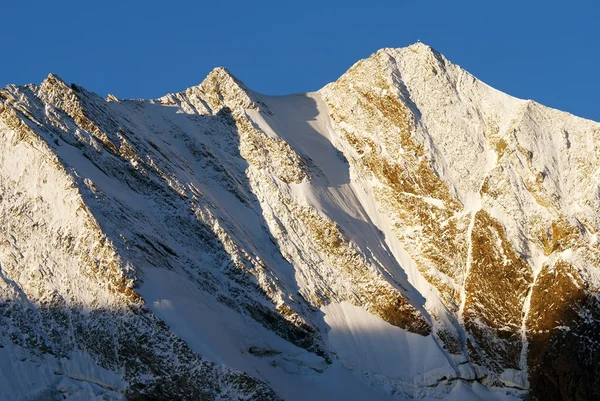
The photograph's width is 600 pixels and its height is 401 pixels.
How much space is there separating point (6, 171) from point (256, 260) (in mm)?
16591

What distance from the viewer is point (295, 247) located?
8469 centimetres

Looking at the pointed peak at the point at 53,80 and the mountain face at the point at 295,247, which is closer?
the mountain face at the point at 295,247

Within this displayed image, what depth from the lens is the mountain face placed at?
72.1 m

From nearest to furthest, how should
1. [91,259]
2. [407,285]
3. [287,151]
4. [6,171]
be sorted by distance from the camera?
[91,259], [6,171], [407,285], [287,151]

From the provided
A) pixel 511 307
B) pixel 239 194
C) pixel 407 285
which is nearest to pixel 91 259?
pixel 239 194

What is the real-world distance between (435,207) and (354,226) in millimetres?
6105

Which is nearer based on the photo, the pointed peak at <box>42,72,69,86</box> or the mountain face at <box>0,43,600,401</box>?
the mountain face at <box>0,43,600,401</box>

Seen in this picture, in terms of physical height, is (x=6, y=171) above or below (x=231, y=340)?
above

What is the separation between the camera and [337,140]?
318 ft

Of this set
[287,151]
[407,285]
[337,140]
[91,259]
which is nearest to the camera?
[91,259]

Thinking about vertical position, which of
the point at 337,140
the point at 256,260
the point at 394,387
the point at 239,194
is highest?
the point at 337,140

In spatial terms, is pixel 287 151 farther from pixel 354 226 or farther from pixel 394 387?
pixel 394 387

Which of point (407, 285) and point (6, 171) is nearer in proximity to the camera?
point (6, 171)

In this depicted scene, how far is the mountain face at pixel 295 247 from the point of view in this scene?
237 ft
